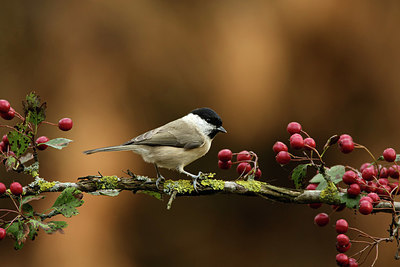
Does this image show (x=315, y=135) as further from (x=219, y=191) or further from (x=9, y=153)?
(x=9, y=153)

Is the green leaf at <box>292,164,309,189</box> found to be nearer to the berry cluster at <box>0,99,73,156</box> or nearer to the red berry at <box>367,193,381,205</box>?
the red berry at <box>367,193,381,205</box>

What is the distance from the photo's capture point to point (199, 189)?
51.3 inches

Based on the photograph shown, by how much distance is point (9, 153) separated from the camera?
3.81 ft

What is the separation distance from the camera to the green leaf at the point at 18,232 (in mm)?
989

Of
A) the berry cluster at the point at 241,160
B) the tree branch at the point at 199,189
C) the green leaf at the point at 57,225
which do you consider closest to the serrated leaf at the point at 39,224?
the green leaf at the point at 57,225

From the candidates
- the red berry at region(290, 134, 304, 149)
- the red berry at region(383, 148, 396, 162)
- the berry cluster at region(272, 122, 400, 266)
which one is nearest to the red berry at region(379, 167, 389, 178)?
the berry cluster at region(272, 122, 400, 266)

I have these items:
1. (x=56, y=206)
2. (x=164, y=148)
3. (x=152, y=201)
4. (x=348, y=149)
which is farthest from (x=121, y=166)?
(x=348, y=149)

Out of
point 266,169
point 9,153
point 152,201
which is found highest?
point 9,153

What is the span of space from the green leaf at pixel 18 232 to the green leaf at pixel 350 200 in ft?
2.82

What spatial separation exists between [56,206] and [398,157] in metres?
0.96

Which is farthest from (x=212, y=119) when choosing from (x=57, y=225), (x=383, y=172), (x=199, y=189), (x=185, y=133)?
(x=57, y=225)

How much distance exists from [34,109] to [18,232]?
0.32 meters

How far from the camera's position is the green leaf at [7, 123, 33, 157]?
1116 mm

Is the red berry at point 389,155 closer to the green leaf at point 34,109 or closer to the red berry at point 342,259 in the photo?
the red berry at point 342,259
